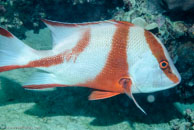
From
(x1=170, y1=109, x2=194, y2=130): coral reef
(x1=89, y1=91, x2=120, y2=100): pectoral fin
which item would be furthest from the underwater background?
(x1=89, y1=91, x2=120, y2=100): pectoral fin

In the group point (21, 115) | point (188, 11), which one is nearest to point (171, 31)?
point (188, 11)

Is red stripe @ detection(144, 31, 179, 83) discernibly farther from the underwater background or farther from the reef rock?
the reef rock

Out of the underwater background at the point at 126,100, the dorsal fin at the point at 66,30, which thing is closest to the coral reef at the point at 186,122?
the underwater background at the point at 126,100

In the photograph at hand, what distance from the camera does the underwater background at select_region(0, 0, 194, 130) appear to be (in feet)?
10.3

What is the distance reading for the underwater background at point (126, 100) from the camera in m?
3.13

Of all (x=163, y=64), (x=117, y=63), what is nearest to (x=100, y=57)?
(x=117, y=63)

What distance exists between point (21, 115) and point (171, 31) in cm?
Result: 353

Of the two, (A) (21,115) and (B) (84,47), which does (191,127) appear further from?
(A) (21,115)

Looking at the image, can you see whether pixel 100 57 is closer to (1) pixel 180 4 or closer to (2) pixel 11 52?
(2) pixel 11 52

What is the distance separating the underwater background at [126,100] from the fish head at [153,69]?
159 centimetres

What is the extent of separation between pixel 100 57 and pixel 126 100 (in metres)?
2.07

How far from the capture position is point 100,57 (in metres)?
2.17

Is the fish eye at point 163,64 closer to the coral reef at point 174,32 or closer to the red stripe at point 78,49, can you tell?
the red stripe at point 78,49

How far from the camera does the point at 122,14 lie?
450 cm
